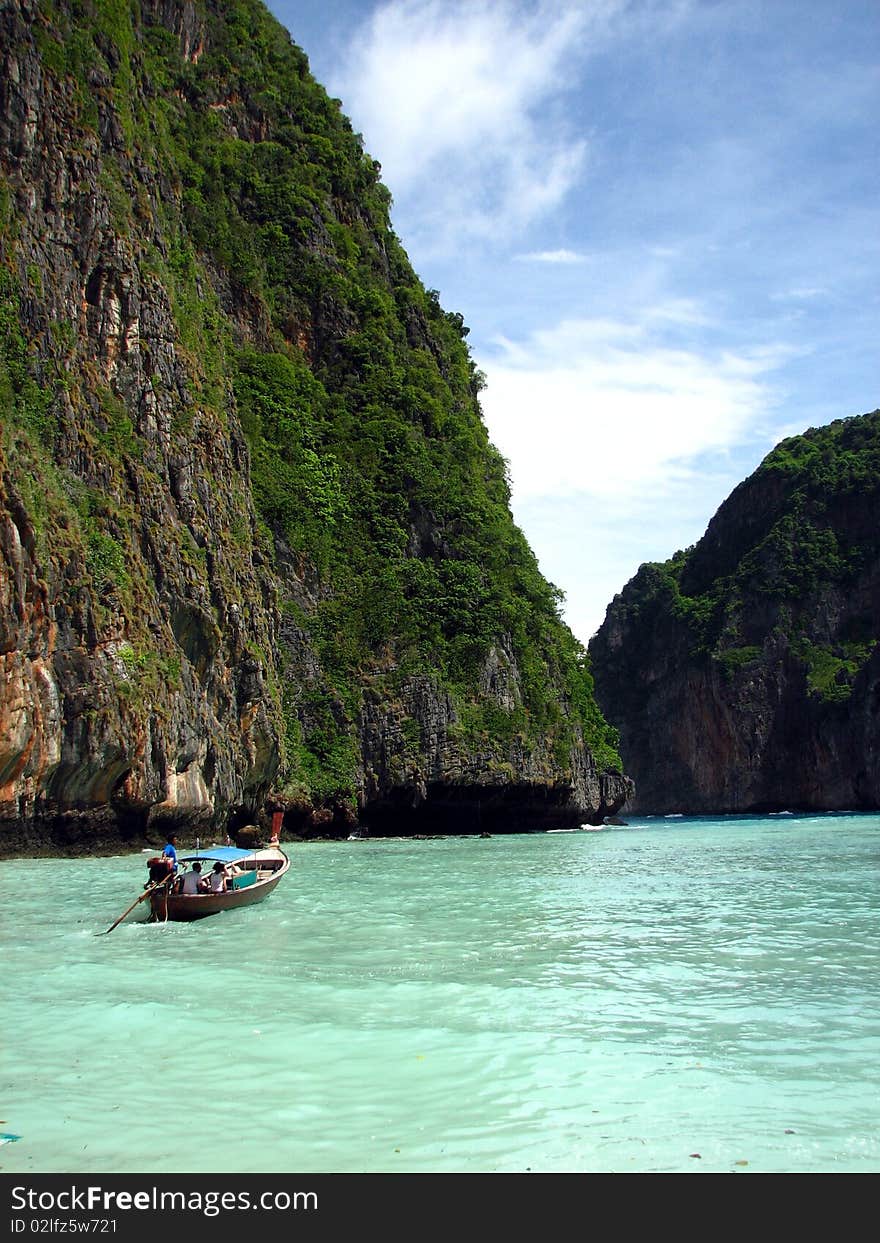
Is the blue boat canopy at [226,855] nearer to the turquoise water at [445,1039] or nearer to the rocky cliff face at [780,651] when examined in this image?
the turquoise water at [445,1039]

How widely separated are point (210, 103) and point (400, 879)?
54.2m

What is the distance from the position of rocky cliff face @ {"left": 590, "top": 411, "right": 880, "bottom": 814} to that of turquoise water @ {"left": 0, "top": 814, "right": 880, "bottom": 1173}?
84.8m

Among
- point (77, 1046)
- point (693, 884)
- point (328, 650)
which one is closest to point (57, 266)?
point (328, 650)

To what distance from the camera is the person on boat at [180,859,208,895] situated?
656 inches

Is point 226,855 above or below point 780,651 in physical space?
below

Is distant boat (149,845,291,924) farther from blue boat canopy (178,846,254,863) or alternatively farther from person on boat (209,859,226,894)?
person on boat (209,859,226,894)

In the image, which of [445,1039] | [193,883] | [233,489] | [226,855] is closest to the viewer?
[445,1039]

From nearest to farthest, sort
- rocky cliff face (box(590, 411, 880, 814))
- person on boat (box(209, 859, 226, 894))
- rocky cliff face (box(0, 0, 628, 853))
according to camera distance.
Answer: person on boat (box(209, 859, 226, 894))
rocky cliff face (box(0, 0, 628, 853))
rocky cliff face (box(590, 411, 880, 814))

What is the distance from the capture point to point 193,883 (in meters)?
16.8

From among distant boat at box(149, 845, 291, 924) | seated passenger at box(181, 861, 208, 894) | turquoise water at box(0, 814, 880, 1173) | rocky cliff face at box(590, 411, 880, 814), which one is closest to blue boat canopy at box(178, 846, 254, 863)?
distant boat at box(149, 845, 291, 924)

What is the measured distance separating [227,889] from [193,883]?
91cm

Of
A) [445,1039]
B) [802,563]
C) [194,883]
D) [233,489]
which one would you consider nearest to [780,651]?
[802,563]

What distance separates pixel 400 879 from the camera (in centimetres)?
2436

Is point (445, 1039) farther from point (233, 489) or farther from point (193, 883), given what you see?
point (233, 489)
